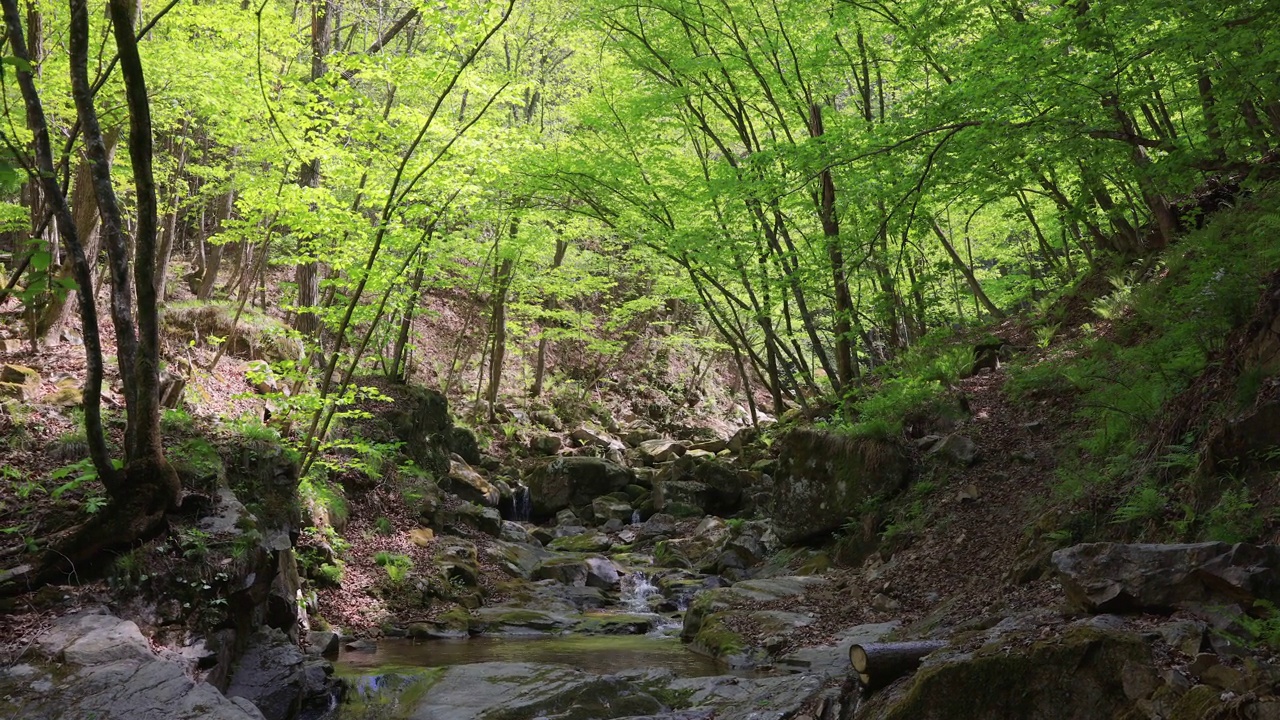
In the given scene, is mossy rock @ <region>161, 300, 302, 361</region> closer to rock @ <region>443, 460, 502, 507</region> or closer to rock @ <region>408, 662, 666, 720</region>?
rock @ <region>443, 460, 502, 507</region>

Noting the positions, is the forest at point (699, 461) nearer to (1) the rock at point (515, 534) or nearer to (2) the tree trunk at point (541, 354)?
(1) the rock at point (515, 534)

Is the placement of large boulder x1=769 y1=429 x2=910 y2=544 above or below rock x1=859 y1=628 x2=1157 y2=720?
above

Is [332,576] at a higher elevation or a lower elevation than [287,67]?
lower

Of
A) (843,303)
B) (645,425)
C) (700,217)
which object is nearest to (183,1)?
(700,217)

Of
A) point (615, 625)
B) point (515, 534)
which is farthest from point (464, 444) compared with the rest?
point (615, 625)

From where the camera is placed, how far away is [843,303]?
1202 centimetres

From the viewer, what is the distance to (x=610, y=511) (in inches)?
698

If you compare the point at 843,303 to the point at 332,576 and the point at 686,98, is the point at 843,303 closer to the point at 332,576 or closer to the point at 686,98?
the point at 686,98

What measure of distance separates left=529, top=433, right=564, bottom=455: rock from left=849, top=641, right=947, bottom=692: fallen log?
57.1 feet

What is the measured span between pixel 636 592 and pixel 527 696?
5.53m

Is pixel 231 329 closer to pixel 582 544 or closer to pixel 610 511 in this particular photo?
pixel 582 544

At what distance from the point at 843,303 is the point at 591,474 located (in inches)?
358

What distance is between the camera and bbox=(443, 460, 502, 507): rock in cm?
1584

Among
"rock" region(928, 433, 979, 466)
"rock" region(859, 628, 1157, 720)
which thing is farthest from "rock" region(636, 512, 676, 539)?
"rock" region(859, 628, 1157, 720)
